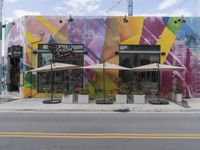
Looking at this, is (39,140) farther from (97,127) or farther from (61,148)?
(97,127)

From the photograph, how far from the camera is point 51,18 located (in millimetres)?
26234

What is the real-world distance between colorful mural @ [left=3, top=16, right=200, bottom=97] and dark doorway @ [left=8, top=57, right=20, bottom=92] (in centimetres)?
422

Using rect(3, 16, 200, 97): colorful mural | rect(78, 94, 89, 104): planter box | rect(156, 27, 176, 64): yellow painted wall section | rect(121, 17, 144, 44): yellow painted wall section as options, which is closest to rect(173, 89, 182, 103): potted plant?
rect(3, 16, 200, 97): colorful mural

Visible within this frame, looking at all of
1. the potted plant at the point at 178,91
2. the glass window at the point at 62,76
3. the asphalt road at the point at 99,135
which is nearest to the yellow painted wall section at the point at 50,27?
the glass window at the point at 62,76

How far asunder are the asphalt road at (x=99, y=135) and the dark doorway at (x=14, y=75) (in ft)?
52.5

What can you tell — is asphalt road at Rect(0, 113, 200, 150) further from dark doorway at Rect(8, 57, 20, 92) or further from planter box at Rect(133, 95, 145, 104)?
dark doorway at Rect(8, 57, 20, 92)

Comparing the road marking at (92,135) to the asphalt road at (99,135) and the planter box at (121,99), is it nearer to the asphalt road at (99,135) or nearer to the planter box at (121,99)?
the asphalt road at (99,135)

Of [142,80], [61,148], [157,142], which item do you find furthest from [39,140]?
[142,80]

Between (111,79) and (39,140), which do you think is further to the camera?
(111,79)

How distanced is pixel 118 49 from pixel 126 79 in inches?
84.6

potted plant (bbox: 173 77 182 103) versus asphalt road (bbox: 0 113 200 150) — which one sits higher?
potted plant (bbox: 173 77 182 103)

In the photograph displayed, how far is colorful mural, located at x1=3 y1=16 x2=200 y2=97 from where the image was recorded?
84.3ft

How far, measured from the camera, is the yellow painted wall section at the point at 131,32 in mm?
25719

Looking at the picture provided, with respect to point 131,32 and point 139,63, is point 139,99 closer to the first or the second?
point 139,63
